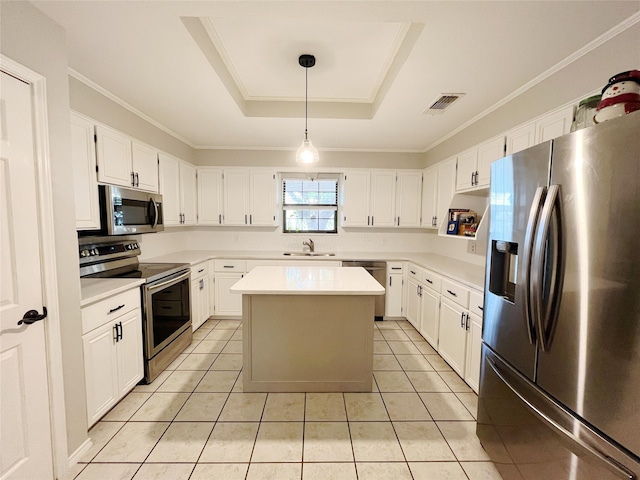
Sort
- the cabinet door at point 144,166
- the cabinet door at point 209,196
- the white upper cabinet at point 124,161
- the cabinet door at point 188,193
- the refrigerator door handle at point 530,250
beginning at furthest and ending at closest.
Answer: the cabinet door at point 209,196 < the cabinet door at point 188,193 < the cabinet door at point 144,166 < the white upper cabinet at point 124,161 < the refrigerator door handle at point 530,250

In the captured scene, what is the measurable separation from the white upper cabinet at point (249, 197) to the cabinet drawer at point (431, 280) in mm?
2231

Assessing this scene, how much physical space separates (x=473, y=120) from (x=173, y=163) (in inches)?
139

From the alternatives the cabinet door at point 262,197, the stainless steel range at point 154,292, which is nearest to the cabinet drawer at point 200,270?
the stainless steel range at point 154,292

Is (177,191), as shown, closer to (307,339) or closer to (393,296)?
(307,339)

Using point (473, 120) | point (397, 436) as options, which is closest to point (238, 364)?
point (397, 436)

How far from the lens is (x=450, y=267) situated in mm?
3004

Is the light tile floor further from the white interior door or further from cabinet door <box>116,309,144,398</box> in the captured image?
the white interior door

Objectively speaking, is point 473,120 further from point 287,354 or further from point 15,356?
point 15,356


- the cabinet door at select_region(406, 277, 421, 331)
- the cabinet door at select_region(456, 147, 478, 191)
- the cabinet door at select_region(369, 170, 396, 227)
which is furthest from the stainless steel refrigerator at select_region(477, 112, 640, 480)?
the cabinet door at select_region(369, 170, 396, 227)

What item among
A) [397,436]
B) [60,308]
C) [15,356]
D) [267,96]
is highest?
[267,96]

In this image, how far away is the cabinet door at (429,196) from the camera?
368 centimetres

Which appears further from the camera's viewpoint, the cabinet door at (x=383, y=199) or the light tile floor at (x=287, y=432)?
the cabinet door at (x=383, y=199)

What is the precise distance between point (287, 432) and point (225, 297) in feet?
7.61

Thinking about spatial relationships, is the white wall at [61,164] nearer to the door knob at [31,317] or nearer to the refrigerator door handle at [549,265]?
the door knob at [31,317]
